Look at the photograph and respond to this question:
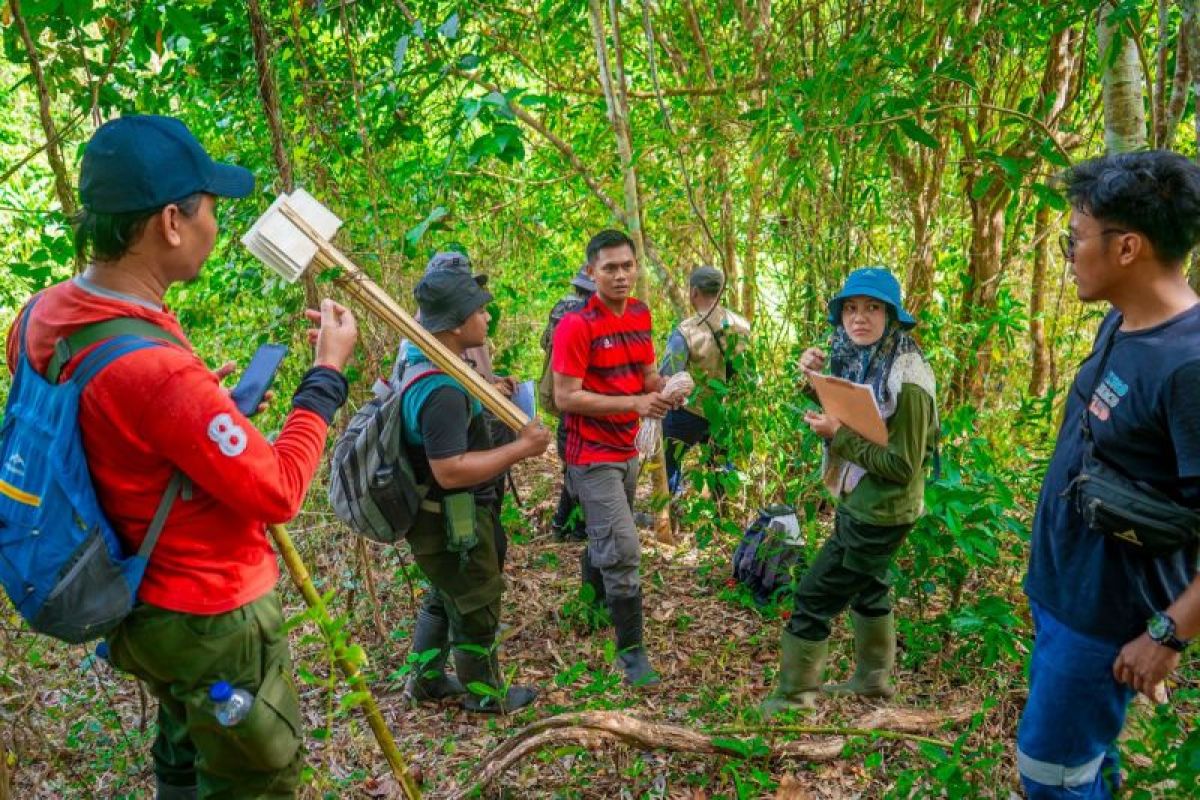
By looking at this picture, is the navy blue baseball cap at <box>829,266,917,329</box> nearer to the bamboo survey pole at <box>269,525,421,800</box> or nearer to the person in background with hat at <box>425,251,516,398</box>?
the person in background with hat at <box>425,251,516,398</box>

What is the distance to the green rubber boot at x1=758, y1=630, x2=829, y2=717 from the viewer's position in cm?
353

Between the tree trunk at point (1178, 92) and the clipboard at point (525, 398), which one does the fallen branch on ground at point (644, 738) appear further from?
the tree trunk at point (1178, 92)

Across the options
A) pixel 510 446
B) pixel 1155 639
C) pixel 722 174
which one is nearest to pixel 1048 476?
pixel 1155 639

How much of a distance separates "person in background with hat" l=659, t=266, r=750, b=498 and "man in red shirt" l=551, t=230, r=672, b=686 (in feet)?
2.83

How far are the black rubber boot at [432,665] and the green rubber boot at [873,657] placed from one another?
1.84 meters

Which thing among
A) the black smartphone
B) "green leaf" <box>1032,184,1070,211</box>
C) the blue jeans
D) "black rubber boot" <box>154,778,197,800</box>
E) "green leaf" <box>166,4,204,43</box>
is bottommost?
"black rubber boot" <box>154,778,197,800</box>

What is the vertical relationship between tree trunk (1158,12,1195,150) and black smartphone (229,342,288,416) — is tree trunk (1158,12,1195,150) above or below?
above

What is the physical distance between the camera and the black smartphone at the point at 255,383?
207 cm

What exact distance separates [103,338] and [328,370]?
22.0 inches

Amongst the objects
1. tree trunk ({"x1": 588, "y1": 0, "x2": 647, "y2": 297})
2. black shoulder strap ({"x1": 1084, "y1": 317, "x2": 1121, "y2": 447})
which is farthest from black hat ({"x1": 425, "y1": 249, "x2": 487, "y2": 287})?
black shoulder strap ({"x1": 1084, "y1": 317, "x2": 1121, "y2": 447})

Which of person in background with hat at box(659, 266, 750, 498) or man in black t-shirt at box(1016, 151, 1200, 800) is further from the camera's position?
person in background with hat at box(659, 266, 750, 498)

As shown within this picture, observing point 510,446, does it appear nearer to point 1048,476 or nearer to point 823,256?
point 1048,476

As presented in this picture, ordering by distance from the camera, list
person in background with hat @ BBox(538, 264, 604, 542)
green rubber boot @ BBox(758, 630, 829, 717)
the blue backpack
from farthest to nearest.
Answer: person in background with hat @ BBox(538, 264, 604, 542) → green rubber boot @ BBox(758, 630, 829, 717) → the blue backpack

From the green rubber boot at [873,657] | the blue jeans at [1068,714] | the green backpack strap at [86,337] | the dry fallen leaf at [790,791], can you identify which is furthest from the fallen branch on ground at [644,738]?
the green backpack strap at [86,337]
